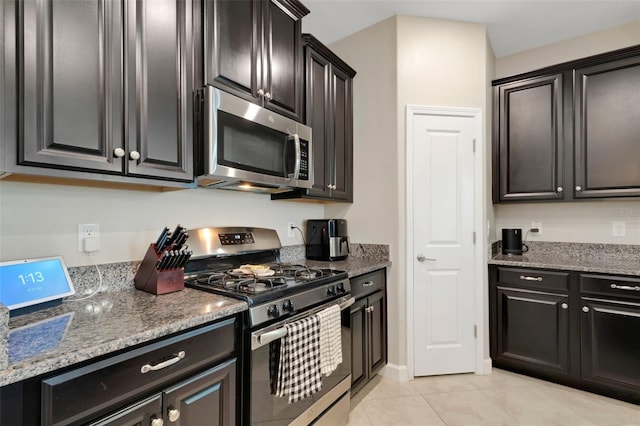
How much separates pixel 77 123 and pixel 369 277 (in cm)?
183

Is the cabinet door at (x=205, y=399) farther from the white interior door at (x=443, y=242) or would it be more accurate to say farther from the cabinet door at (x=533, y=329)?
the cabinet door at (x=533, y=329)

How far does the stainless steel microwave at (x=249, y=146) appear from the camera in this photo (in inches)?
55.9

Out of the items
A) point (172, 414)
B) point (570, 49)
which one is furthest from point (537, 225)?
point (172, 414)

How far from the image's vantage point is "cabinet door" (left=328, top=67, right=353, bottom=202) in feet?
8.01

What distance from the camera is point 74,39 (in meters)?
1.07

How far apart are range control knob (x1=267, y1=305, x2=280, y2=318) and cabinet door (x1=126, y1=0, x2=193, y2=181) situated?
2.26 feet

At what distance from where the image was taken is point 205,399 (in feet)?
3.66

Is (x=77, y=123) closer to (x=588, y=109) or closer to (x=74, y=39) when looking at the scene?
(x=74, y=39)

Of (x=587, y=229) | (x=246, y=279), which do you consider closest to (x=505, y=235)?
(x=587, y=229)

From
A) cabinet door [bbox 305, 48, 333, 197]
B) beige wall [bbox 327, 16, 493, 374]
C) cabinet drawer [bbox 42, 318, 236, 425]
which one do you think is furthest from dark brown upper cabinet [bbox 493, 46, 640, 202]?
cabinet drawer [bbox 42, 318, 236, 425]

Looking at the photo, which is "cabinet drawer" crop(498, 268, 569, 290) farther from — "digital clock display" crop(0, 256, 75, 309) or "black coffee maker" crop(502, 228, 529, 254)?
"digital clock display" crop(0, 256, 75, 309)

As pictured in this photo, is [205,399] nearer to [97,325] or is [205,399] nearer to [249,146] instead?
[97,325]

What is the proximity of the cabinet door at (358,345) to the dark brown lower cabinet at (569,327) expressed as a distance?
48.1 inches

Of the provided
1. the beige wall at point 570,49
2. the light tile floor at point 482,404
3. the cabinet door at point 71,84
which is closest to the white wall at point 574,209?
the beige wall at point 570,49
